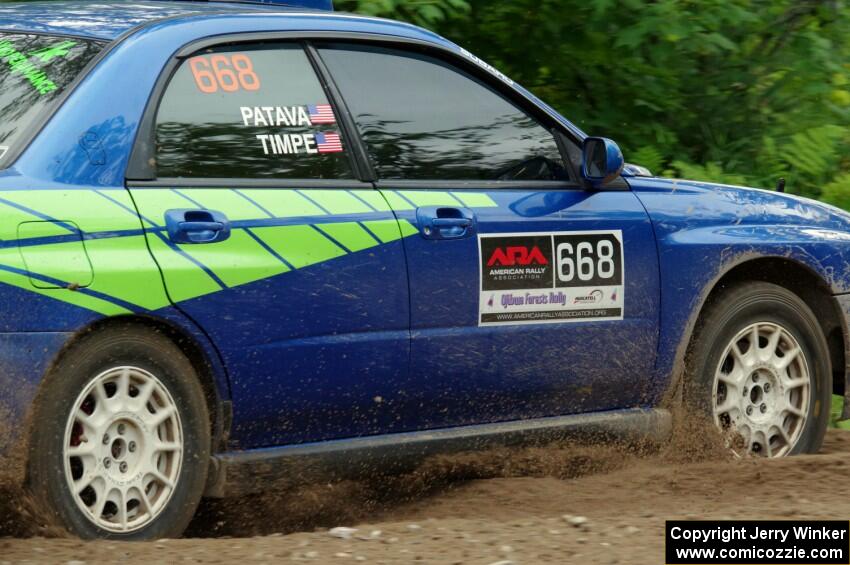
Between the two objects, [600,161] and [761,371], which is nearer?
[600,161]

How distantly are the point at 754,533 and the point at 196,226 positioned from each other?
1.95 meters

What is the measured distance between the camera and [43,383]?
4211 mm

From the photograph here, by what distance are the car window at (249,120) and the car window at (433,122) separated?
0.14 metres

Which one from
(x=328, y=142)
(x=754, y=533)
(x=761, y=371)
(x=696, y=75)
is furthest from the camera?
(x=696, y=75)

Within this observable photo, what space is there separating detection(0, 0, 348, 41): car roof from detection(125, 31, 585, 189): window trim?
6.1 inches

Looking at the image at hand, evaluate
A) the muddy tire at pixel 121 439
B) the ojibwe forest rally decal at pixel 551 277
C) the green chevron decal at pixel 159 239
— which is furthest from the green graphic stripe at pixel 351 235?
the muddy tire at pixel 121 439

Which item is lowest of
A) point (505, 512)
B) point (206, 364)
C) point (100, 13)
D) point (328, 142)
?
point (505, 512)

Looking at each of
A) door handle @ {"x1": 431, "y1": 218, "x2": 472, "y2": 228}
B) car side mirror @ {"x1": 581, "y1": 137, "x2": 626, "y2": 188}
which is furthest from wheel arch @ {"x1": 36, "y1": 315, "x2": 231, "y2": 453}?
car side mirror @ {"x1": 581, "y1": 137, "x2": 626, "y2": 188}

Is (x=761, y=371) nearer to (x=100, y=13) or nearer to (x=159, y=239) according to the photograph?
(x=159, y=239)

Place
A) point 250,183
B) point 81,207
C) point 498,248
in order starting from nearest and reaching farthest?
point 81,207 → point 250,183 → point 498,248

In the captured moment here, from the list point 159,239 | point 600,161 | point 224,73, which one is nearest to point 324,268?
point 159,239

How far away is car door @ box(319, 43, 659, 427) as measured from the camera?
5.12 m

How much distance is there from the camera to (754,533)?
465cm

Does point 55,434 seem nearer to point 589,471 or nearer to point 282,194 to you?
point 282,194
